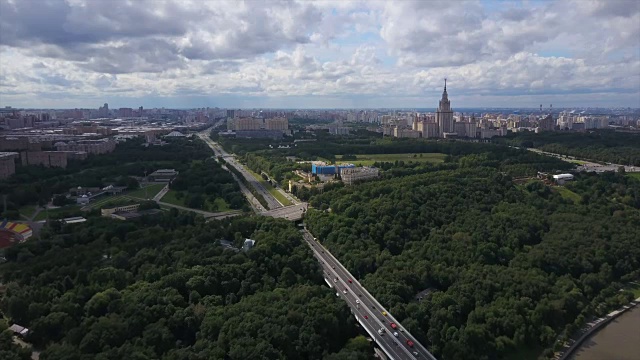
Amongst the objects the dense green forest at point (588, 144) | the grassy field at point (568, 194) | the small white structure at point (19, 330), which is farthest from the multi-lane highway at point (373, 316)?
the dense green forest at point (588, 144)

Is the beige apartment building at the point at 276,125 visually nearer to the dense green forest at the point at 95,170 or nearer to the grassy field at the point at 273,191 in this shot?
the dense green forest at the point at 95,170

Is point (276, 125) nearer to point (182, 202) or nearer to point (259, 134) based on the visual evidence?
point (259, 134)

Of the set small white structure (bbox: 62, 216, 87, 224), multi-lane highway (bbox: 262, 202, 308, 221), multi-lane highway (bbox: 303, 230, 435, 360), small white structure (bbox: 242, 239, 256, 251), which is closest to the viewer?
multi-lane highway (bbox: 303, 230, 435, 360)

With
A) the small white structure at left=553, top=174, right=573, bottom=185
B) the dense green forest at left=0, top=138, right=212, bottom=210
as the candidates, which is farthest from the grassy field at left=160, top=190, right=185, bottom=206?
the small white structure at left=553, top=174, right=573, bottom=185

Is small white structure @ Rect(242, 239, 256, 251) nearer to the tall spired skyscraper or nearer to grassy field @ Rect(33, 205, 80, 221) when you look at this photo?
grassy field @ Rect(33, 205, 80, 221)

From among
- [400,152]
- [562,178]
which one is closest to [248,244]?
[562,178]

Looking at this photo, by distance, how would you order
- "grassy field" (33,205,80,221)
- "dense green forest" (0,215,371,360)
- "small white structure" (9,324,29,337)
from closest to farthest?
"dense green forest" (0,215,371,360) → "small white structure" (9,324,29,337) → "grassy field" (33,205,80,221)
